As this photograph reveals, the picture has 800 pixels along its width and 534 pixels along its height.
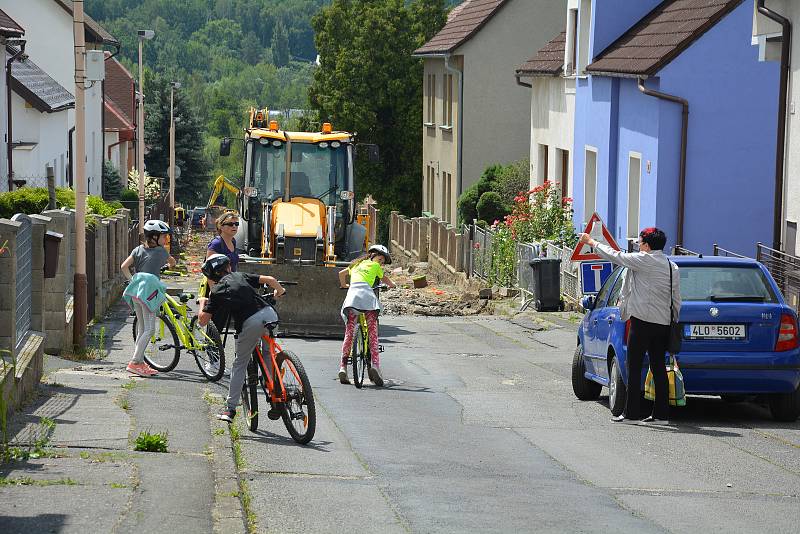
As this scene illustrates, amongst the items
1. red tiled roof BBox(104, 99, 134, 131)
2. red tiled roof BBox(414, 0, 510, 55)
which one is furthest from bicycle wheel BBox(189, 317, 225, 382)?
red tiled roof BBox(104, 99, 134, 131)

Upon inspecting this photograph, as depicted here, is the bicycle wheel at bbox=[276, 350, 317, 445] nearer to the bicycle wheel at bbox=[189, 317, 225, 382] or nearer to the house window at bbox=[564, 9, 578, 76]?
the bicycle wheel at bbox=[189, 317, 225, 382]

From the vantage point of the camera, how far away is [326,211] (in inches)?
861

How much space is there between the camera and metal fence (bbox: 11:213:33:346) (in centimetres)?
1177

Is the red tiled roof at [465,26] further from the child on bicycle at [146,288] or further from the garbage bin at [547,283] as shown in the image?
the child on bicycle at [146,288]

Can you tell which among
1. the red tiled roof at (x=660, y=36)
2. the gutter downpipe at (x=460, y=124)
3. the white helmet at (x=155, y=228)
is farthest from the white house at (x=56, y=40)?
the white helmet at (x=155, y=228)

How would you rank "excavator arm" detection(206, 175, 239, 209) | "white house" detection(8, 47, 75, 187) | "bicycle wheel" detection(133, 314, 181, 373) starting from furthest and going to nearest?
"white house" detection(8, 47, 75, 187) → "excavator arm" detection(206, 175, 239, 209) → "bicycle wheel" detection(133, 314, 181, 373)

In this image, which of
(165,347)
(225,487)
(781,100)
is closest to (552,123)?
(781,100)

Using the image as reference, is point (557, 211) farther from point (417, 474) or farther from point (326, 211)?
point (417, 474)

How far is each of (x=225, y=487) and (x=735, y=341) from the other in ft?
17.5

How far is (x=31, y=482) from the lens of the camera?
25.4 feet

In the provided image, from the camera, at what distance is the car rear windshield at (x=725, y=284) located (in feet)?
38.9

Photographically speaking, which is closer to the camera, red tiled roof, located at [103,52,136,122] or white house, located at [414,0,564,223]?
white house, located at [414,0,564,223]

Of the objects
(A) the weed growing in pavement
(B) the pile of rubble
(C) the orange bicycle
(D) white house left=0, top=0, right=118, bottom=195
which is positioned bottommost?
(B) the pile of rubble

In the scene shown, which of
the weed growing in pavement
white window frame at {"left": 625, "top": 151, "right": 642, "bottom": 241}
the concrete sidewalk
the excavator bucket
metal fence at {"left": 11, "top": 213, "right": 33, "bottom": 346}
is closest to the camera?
the concrete sidewalk
